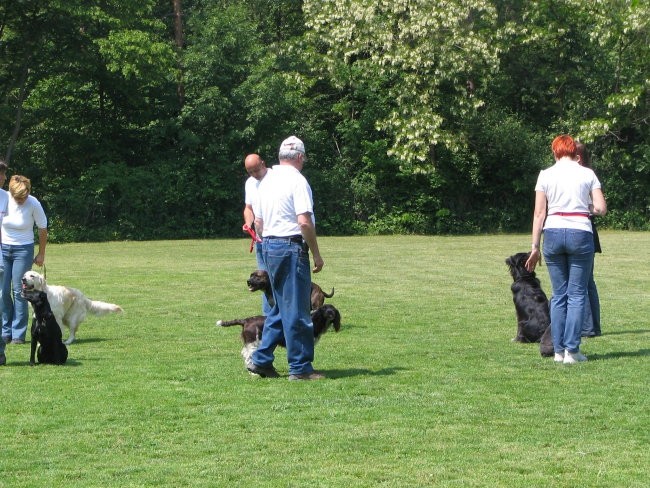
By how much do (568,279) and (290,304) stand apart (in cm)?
250

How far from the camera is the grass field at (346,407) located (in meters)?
5.37

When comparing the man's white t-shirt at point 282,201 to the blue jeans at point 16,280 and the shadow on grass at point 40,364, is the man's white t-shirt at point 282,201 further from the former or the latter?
the blue jeans at point 16,280

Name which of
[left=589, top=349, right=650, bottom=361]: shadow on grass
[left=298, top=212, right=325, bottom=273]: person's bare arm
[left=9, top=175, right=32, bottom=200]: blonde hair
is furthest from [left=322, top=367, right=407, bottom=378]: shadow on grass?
[left=9, top=175, right=32, bottom=200]: blonde hair

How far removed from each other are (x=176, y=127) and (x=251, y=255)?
508 inches

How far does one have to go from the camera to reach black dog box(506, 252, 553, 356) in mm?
9961

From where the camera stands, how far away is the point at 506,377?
809 centimetres

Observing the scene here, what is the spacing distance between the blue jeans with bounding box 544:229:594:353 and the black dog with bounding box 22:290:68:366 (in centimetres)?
427

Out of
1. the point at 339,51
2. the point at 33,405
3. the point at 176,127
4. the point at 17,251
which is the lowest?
the point at 33,405

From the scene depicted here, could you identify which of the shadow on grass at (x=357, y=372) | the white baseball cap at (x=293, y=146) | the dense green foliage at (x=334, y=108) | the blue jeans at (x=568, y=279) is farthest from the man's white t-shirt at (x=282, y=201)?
the dense green foliage at (x=334, y=108)

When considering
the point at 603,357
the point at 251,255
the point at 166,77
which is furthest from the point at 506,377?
the point at 166,77

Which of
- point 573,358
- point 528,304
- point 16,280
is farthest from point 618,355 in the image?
point 16,280

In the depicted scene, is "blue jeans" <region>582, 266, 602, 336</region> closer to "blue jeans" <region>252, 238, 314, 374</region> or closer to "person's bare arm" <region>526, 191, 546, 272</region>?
"person's bare arm" <region>526, 191, 546, 272</region>

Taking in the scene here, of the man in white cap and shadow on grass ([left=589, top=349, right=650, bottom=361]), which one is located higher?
the man in white cap

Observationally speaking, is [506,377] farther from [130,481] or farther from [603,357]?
[130,481]
